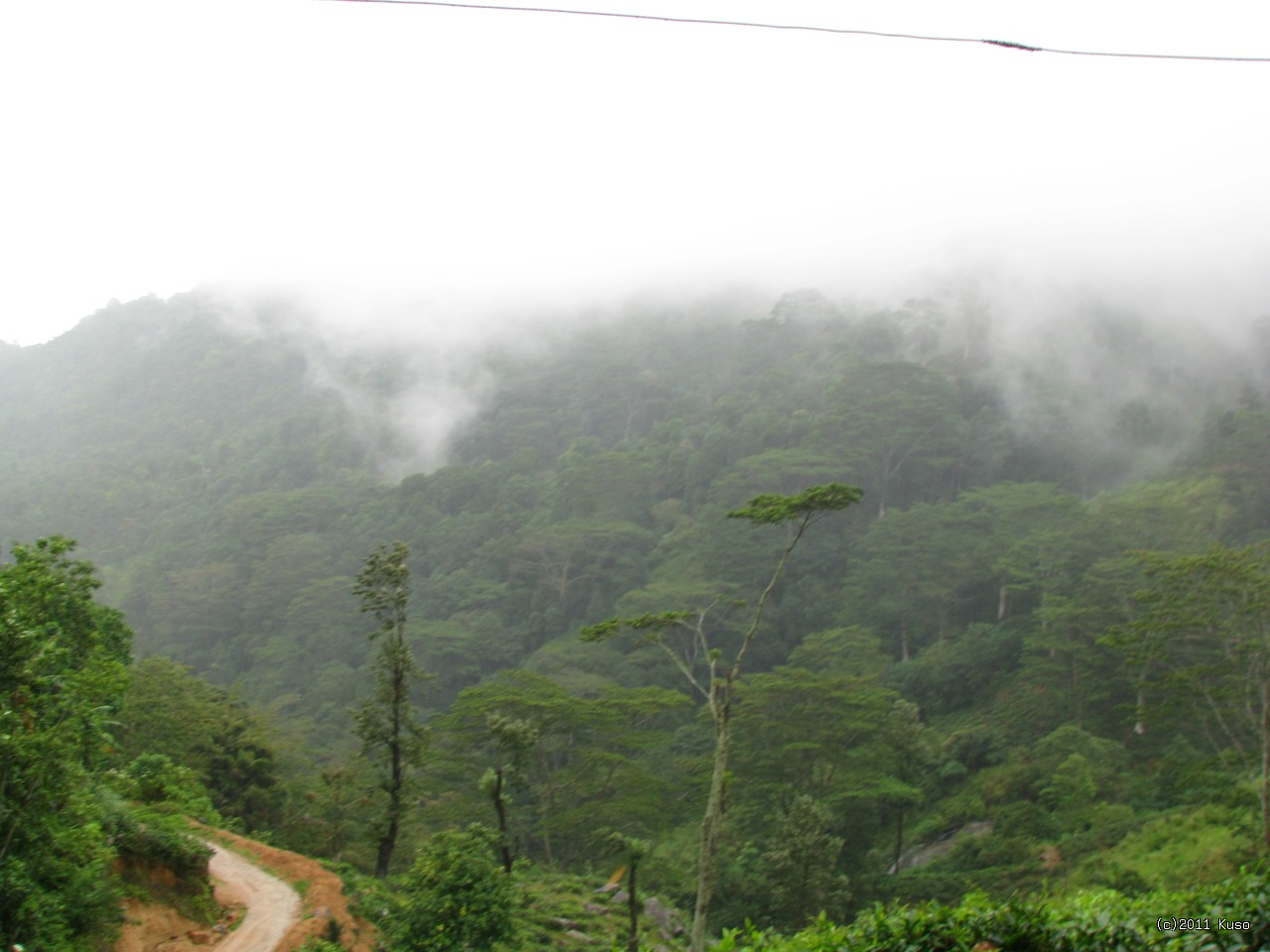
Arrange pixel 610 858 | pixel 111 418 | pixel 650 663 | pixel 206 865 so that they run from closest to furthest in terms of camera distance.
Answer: pixel 206 865 → pixel 610 858 → pixel 650 663 → pixel 111 418

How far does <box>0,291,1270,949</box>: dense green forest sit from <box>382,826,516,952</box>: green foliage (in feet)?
0.45

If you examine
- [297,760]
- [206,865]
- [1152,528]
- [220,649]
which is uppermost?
[206,865]

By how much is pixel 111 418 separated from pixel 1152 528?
66.5 m

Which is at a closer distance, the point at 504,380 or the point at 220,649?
the point at 220,649

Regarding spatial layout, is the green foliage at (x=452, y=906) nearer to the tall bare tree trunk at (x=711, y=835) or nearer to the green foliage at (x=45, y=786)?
the tall bare tree trunk at (x=711, y=835)

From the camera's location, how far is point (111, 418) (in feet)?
225

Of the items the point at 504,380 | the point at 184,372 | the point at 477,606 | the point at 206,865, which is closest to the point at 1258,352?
the point at 477,606

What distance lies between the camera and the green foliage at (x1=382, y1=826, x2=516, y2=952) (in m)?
12.5

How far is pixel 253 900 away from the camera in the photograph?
13.0 m

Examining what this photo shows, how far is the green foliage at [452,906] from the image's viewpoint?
1252cm

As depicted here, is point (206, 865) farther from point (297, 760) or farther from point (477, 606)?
point (477, 606)

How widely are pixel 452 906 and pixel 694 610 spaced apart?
12.2 meters

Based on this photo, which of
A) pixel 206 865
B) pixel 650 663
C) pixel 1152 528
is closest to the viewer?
pixel 206 865

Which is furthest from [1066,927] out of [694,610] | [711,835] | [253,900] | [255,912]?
[694,610]
